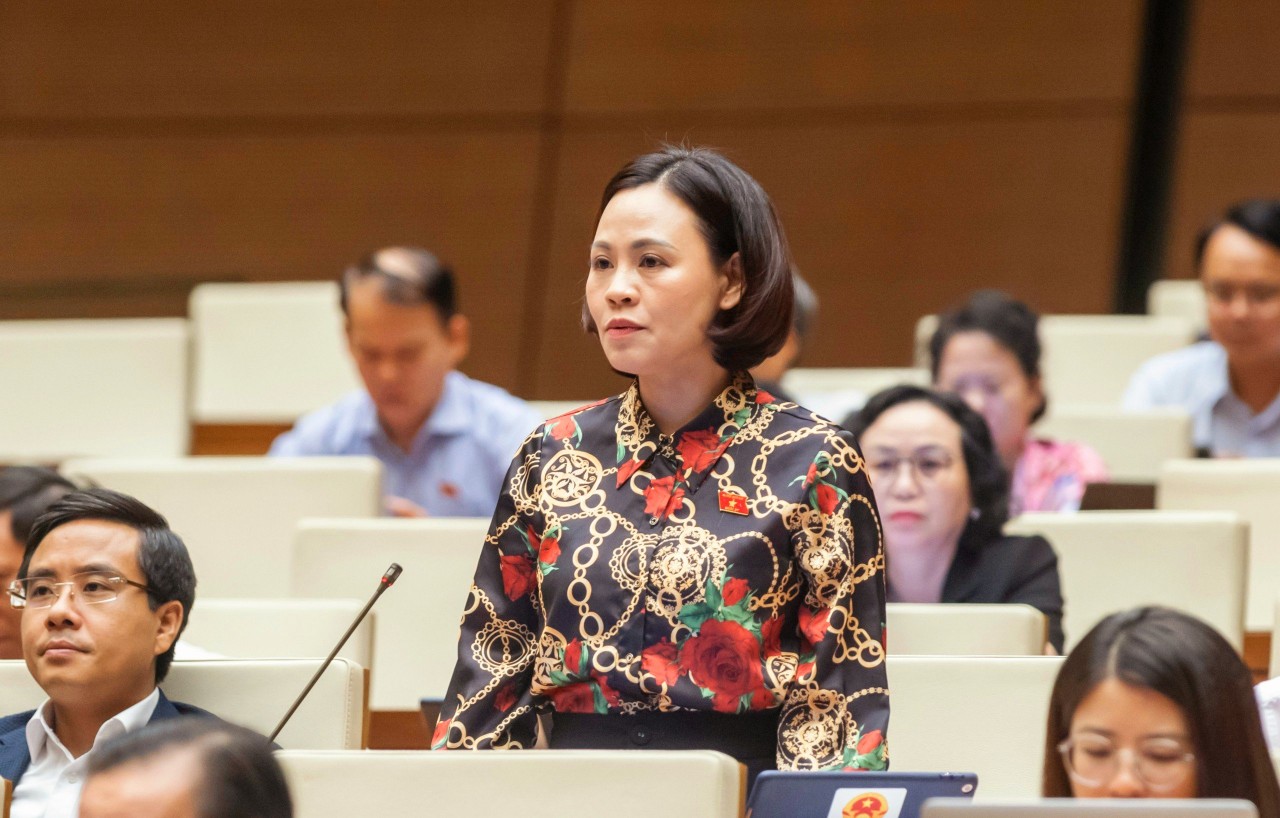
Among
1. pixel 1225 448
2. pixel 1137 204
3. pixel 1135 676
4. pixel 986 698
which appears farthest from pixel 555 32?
pixel 1135 676

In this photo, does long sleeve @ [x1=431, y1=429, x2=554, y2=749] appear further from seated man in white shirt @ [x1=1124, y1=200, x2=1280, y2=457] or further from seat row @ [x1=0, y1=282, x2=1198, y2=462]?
seat row @ [x1=0, y1=282, x2=1198, y2=462]

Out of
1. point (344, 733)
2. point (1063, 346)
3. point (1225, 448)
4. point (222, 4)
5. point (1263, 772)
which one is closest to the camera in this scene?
point (1263, 772)

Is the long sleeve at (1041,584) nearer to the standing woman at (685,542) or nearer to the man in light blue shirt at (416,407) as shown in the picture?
the standing woman at (685,542)

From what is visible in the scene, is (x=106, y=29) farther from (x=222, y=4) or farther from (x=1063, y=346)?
(x=1063, y=346)

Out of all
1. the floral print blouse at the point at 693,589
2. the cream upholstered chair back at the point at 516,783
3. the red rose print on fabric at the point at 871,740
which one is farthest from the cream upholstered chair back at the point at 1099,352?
the cream upholstered chair back at the point at 516,783

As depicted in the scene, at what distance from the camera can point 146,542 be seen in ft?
7.29

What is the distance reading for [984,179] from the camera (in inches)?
216

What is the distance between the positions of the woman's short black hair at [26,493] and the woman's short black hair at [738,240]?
110 cm

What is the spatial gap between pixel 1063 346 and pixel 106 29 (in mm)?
2820

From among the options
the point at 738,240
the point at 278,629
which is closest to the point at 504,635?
the point at 738,240

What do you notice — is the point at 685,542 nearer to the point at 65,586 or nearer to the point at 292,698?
the point at 292,698

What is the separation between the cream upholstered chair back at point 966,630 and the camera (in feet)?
8.03

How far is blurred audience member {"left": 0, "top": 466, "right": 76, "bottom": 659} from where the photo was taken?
2.56m

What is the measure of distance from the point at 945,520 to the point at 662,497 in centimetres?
108
